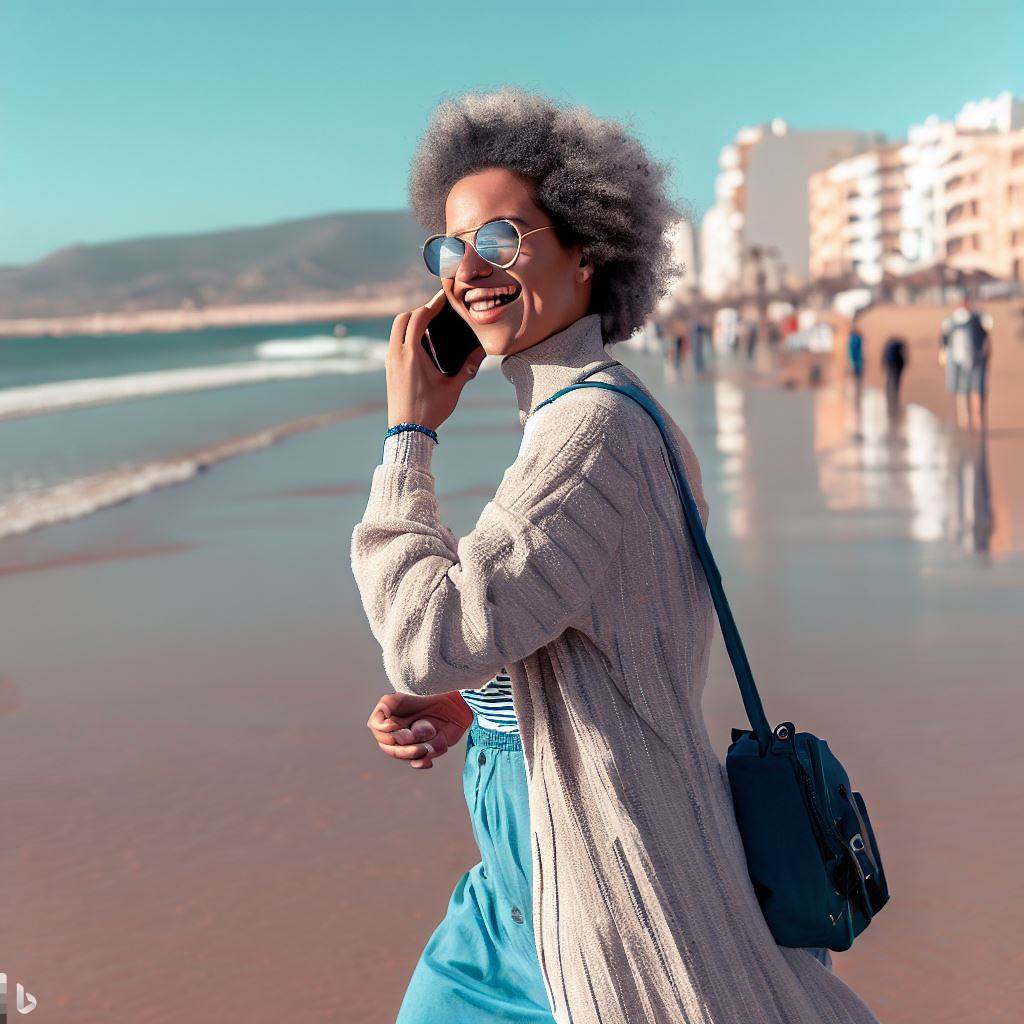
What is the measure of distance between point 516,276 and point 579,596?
46 cm

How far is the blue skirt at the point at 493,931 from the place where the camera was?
2041mm

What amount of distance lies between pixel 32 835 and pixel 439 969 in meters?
2.87

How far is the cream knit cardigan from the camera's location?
1706mm

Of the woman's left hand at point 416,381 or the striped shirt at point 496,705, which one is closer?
the woman's left hand at point 416,381

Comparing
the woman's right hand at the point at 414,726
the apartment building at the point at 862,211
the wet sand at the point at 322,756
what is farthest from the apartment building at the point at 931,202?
the woman's right hand at the point at 414,726

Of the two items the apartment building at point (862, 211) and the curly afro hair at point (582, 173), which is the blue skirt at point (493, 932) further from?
the apartment building at point (862, 211)

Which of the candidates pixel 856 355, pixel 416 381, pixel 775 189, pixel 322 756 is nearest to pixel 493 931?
pixel 416 381

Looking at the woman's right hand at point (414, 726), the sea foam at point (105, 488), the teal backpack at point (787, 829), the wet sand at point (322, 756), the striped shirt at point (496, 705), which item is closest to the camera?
the teal backpack at point (787, 829)

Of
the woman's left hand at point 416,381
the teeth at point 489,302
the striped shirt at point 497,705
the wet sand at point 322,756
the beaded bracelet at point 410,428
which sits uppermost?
the teeth at point 489,302

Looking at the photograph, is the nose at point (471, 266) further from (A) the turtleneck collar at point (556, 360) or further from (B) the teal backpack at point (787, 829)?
(B) the teal backpack at point (787, 829)

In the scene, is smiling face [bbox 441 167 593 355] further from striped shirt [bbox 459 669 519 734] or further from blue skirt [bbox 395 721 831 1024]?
blue skirt [bbox 395 721 831 1024]

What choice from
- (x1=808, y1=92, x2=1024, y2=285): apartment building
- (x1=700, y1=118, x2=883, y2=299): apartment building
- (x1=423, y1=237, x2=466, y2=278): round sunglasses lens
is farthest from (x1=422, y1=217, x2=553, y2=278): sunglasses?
(x1=700, y1=118, x2=883, y2=299): apartment building

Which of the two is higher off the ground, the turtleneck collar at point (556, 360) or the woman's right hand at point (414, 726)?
the turtleneck collar at point (556, 360)

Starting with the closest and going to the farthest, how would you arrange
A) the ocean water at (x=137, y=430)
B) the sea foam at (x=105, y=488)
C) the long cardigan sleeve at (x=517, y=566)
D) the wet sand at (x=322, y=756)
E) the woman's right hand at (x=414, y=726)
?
the long cardigan sleeve at (x=517, y=566) < the woman's right hand at (x=414, y=726) < the wet sand at (x=322, y=756) < the sea foam at (x=105, y=488) < the ocean water at (x=137, y=430)
